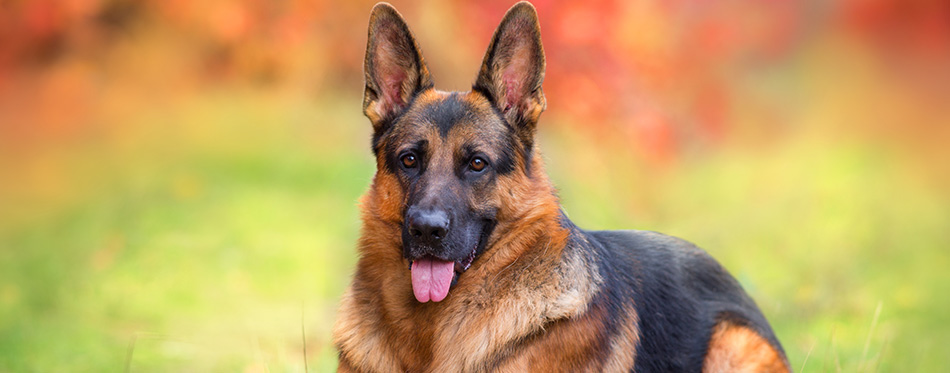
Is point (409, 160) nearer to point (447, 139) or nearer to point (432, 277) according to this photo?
point (447, 139)

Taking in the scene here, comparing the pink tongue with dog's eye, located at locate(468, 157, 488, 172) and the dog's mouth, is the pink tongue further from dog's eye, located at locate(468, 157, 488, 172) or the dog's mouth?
dog's eye, located at locate(468, 157, 488, 172)

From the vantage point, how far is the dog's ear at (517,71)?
180 inches

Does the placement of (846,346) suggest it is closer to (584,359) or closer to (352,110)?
(584,359)

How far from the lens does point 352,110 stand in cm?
1287

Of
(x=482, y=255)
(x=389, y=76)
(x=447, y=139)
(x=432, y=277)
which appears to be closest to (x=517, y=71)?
(x=447, y=139)

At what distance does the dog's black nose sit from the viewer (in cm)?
416

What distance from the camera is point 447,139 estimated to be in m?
4.52

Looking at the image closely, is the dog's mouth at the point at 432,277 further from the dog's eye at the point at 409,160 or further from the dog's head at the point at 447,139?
the dog's eye at the point at 409,160

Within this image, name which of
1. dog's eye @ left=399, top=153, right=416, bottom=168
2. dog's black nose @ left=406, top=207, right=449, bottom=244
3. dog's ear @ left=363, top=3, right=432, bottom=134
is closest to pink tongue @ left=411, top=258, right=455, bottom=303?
dog's black nose @ left=406, top=207, right=449, bottom=244

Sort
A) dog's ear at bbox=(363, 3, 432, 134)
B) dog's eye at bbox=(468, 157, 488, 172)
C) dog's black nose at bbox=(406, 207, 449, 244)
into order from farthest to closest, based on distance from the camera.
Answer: dog's ear at bbox=(363, 3, 432, 134) → dog's eye at bbox=(468, 157, 488, 172) → dog's black nose at bbox=(406, 207, 449, 244)

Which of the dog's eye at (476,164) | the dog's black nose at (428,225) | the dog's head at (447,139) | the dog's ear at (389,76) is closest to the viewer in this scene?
the dog's black nose at (428,225)

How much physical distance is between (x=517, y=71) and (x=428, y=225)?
1154 mm

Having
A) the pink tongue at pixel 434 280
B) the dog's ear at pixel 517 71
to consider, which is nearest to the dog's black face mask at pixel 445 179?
the pink tongue at pixel 434 280

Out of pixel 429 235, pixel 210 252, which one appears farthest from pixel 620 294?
pixel 210 252
